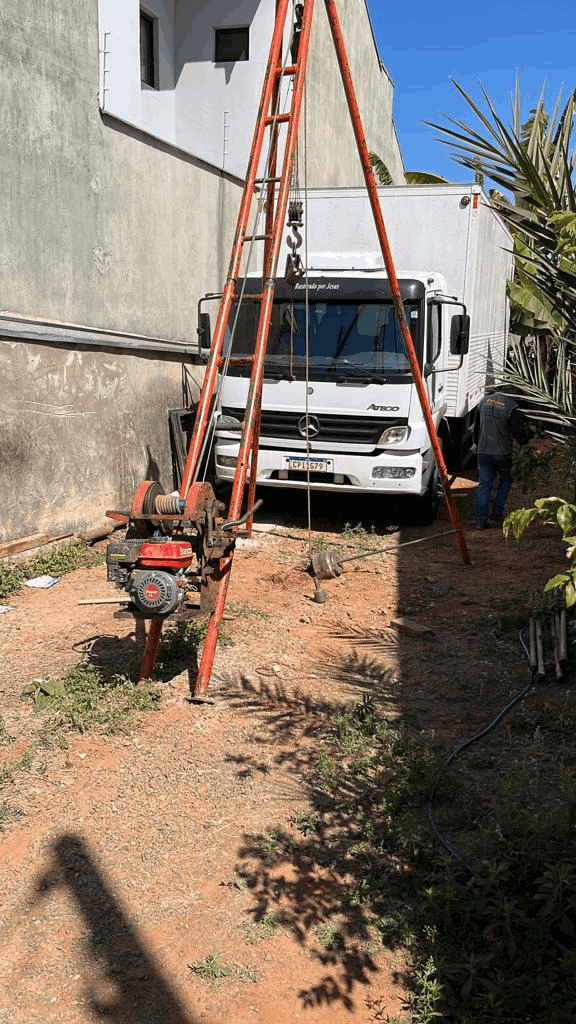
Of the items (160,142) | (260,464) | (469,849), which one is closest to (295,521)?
(260,464)

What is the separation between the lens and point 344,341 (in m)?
9.53

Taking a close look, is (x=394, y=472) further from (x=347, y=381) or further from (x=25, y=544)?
(x=25, y=544)

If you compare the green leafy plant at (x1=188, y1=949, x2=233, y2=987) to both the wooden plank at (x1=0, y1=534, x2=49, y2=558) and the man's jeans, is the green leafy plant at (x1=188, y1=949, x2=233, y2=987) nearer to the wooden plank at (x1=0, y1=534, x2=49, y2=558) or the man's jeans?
the wooden plank at (x1=0, y1=534, x2=49, y2=558)

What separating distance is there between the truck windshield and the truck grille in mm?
456

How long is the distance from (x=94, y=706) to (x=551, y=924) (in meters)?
3.02

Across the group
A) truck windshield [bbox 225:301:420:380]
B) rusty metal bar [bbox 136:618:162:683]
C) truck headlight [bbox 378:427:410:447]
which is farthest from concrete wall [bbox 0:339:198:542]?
rusty metal bar [bbox 136:618:162:683]

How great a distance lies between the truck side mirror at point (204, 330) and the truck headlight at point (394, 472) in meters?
2.52

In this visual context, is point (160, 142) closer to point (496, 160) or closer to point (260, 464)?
point (260, 464)

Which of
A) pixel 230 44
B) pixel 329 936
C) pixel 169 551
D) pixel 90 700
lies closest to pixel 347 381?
pixel 169 551

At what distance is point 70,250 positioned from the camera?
9.02m

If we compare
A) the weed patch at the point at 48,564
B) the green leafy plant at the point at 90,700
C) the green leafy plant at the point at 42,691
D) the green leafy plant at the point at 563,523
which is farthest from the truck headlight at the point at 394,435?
the green leafy plant at the point at 563,523

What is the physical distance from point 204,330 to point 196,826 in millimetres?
6716

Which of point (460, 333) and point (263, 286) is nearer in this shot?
point (263, 286)

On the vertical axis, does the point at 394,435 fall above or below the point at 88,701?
above
